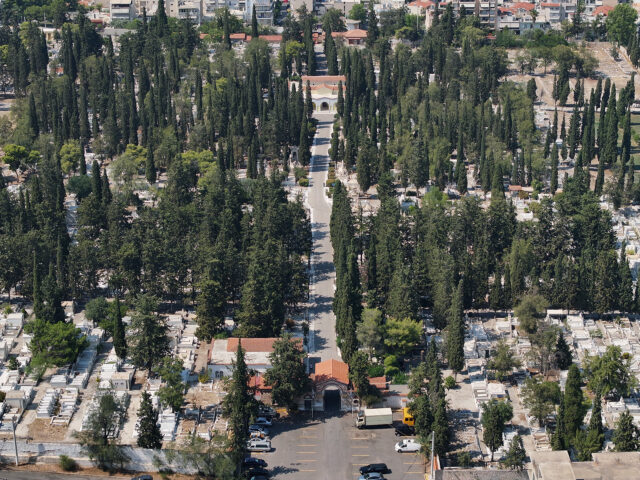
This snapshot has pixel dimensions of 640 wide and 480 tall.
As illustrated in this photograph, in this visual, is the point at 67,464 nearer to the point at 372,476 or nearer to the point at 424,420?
the point at 372,476

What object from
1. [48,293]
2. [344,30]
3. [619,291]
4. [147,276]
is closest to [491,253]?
[619,291]

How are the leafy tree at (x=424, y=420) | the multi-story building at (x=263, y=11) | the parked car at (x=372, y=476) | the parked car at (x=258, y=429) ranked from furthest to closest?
the multi-story building at (x=263, y=11) → the parked car at (x=258, y=429) → the leafy tree at (x=424, y=420) → the parked car at (x=372, y=476)

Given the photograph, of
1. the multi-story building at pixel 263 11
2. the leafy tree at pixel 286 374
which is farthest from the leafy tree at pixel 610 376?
the multi-story building at pixel 263 11

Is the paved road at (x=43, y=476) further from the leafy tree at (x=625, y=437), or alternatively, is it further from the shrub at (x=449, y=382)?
the leafy tree at (x=625, y=437)

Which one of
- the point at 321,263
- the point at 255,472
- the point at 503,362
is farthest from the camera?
the point at 321,263

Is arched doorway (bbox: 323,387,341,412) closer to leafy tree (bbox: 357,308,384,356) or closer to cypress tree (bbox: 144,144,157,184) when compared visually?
leafy tree (bbox: 357,308,384,356)

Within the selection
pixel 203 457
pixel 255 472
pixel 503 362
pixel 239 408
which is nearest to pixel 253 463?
pixel 255 472
